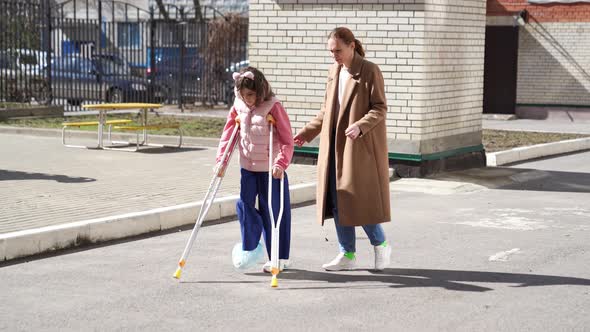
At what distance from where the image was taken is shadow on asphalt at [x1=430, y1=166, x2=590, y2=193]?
523 inches

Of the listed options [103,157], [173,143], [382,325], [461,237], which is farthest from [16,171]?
[382,325]

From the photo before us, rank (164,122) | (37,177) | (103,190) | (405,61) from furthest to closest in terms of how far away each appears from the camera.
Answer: (164,122), (405,61), (37,177), (103,190)

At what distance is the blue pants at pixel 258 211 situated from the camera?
7.78 meters

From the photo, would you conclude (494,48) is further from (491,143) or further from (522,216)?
(522,216)

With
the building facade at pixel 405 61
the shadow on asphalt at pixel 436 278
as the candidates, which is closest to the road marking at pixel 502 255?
the shadow on asphalt at pixel 436 278

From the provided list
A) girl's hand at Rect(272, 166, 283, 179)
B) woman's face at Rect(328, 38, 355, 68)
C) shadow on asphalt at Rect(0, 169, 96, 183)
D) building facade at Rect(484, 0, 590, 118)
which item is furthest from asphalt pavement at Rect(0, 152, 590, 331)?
building facade at Rect(484, 0, 590, 118)

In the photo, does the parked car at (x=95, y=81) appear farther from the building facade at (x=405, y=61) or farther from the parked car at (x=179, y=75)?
the building facade at (x=405, y=61)

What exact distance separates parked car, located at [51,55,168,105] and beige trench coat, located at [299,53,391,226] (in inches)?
703

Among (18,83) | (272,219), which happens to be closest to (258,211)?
(272,219)

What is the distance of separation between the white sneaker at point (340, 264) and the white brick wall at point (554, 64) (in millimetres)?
20205

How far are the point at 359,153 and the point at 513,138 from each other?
12589 millimetres

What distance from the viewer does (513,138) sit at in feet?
64.7

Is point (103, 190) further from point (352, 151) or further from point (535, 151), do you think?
point (535, 151)

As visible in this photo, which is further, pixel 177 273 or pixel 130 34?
pixel 130 34
